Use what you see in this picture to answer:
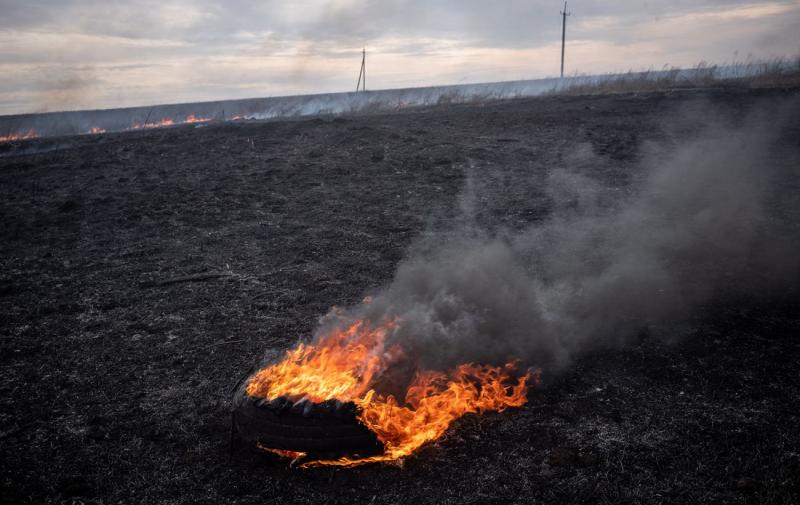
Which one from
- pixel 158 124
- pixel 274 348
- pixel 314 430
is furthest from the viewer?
pixel 158 124

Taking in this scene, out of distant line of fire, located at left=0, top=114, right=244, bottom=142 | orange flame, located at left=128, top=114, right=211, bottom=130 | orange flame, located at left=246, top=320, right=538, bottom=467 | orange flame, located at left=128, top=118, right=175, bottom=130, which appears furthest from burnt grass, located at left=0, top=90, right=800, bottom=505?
orange flame, located at left=128, top=114, right=211, bottom=130

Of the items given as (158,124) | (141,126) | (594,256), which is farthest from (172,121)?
(594,256)

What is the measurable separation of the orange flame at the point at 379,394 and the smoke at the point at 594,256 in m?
0.15

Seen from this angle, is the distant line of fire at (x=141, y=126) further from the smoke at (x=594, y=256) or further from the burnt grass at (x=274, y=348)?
the smoke at (x=594, y=256)

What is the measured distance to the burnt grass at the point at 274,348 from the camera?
3146 millimetres

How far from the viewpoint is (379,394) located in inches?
137

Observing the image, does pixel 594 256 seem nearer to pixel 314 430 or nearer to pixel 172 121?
pixel 314 430

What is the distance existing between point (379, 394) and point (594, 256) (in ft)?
14.3

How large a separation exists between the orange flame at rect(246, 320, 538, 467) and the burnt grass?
13 cm

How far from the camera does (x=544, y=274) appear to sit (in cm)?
624

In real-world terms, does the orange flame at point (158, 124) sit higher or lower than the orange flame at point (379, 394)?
higher

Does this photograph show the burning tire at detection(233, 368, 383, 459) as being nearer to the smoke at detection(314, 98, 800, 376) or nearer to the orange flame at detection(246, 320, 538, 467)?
the orange flame at detection(246, 320, 538, 467)

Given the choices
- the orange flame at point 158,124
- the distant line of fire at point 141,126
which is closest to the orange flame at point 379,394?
the distant line of fire at point 141,126

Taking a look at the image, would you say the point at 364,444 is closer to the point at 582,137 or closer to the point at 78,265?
the point at 78,265
